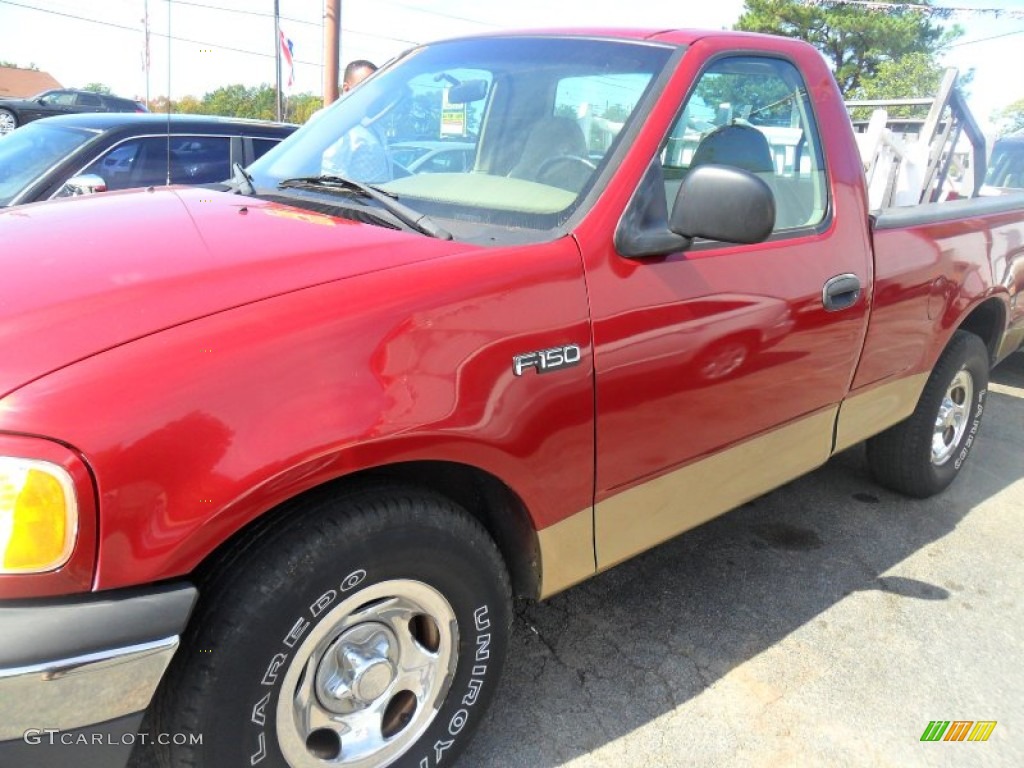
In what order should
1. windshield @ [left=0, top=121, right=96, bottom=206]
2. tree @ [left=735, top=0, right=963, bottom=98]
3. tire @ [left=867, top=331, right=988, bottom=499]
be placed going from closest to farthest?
tire @ [left=867, top=331, right=988, bottom=499]
windshield @ [left=0, top=121, right=96, bottom=206]
tree @ [left=735, top=0, right=963, bottom=98]

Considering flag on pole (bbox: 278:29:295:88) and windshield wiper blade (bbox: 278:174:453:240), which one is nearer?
windshield wiper blade (bbox: 278:174:453:240)

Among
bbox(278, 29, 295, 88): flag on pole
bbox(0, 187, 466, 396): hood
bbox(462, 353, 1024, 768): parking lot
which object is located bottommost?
bbox(462, 353, 1024, 768): parking lot

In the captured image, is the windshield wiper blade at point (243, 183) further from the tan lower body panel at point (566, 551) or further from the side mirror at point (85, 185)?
the side mirror at point (85, 185)

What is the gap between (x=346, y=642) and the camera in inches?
72.3

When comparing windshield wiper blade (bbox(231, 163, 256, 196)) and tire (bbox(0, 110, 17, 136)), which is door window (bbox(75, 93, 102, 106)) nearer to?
tire (bbox(0, 110, 17, 136))

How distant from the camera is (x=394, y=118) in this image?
2791 millimetres

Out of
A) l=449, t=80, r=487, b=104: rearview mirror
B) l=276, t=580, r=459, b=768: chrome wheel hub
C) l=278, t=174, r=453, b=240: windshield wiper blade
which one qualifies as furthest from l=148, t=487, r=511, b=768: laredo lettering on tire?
l=449, t=80, r=487, b=104: rearview mirror

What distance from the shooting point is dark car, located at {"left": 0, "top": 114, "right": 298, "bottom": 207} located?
4977 millimetres

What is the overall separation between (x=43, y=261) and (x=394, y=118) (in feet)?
4.31

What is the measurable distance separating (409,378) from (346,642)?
0.63 meters

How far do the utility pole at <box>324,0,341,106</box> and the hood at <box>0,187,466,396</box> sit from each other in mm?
8476

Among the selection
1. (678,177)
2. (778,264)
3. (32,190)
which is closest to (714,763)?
(778,264)

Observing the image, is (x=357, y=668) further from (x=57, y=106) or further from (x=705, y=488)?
(x=57, y=106)

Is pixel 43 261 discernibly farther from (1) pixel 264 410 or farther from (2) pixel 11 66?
(2) pixel 11 66
